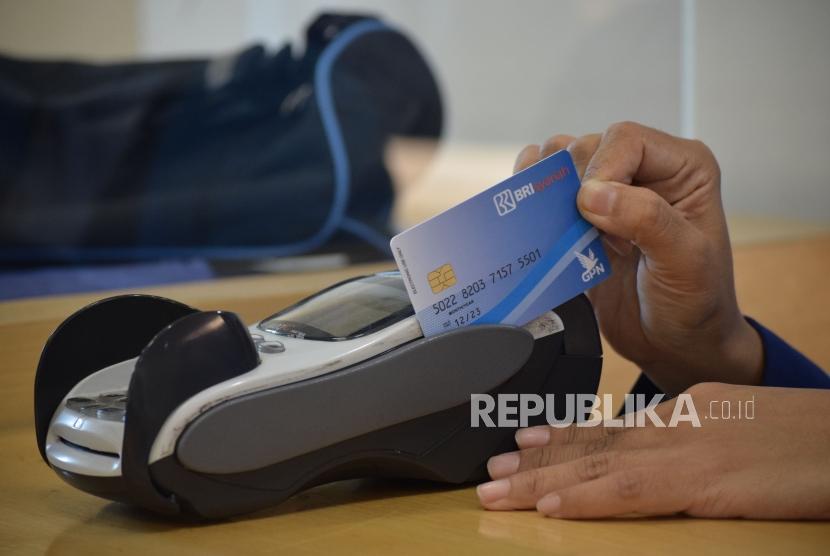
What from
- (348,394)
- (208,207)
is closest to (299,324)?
(348,394)

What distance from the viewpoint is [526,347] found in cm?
51

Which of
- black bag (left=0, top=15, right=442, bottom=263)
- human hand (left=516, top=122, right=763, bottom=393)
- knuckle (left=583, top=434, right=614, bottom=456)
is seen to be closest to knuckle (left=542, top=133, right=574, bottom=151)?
human hand (left=516, top=122, right=763, bottom=393)

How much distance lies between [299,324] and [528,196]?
0.13 meters

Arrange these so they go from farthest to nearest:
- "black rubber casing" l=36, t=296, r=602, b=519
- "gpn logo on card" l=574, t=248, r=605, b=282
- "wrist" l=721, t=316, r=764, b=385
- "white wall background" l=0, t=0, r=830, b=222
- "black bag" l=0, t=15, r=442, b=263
Answer: 1. "white wall background" l=0, t=0, r=830, b=222
2. "black bag" l=0, t=15, r=442, b=263
3. "wrist" l=721, t=316, r=764, b=385
4. "gpn logo on card" l=574, t=248, r=605, b=282
5. "black rubber casing" l=36, t=296, r=602, b=519

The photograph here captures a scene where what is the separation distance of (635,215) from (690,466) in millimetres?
132

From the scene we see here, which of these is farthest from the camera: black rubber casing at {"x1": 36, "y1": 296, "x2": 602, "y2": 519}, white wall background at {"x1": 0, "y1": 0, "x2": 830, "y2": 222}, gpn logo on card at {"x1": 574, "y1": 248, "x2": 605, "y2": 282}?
white wall background at {"x1": 0, "y1": 0, "x2": 830, "y2": 222}

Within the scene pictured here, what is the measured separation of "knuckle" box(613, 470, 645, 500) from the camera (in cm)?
46

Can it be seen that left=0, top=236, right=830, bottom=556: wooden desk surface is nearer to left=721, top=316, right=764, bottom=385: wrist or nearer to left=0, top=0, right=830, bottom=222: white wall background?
left=721, top=316, right=764, bottom=385: wrist

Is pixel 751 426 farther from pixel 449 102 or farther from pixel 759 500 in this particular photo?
pixel 449 102

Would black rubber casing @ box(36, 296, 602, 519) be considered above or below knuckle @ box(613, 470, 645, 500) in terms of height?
above

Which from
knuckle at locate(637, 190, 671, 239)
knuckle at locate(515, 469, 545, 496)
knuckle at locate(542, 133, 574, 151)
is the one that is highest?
knuckle at locate(542, 133, 574, 151)

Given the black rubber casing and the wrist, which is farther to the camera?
the wrist

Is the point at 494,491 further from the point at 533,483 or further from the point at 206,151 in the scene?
the point at 206,151

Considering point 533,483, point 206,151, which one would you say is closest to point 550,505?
point 533,483
